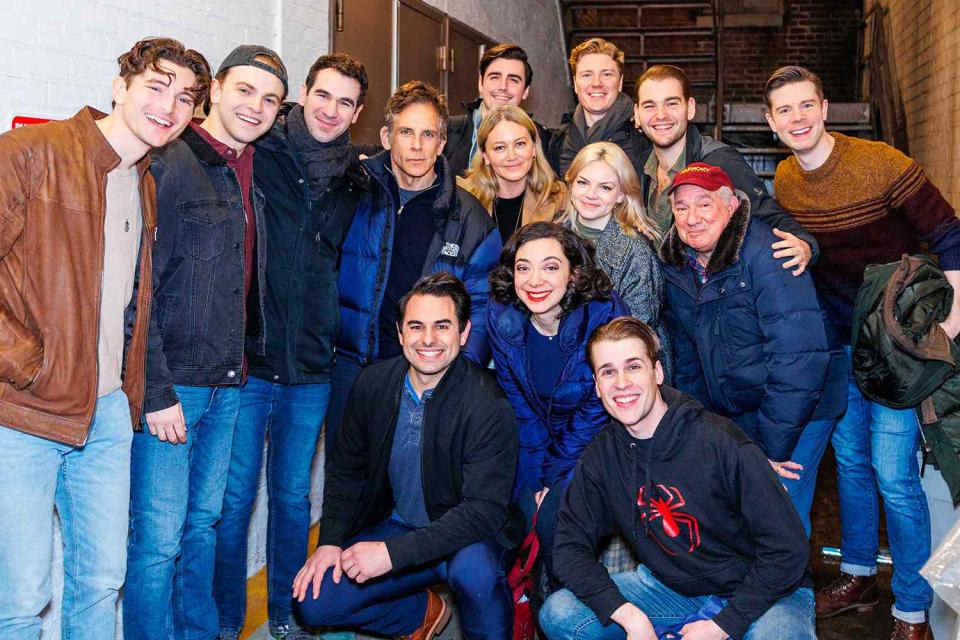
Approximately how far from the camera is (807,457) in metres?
3.11

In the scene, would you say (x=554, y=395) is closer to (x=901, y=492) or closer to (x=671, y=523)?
(x=671, y=523)

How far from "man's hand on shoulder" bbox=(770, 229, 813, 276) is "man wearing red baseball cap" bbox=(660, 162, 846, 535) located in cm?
3

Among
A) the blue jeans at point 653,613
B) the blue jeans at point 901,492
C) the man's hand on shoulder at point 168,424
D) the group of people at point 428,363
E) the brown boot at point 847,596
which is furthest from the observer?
the brown boot at point 847,596

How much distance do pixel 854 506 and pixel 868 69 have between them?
663cm

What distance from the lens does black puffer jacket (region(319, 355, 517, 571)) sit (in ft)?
9.21

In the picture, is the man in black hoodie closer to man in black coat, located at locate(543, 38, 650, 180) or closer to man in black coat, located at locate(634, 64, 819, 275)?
man in black coat, located at locate(634, 64, 819, 275)

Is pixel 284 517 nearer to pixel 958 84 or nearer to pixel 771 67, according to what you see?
pixel 958 84

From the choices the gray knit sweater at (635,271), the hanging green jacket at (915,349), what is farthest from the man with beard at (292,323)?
the hanging green jacket at (915,349)

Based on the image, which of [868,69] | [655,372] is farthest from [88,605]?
[868,69]

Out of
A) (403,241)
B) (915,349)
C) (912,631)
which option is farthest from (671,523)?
(403,241)

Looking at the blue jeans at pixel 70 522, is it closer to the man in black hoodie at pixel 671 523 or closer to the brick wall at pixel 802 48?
the man in black hoodie at pixel 671 523

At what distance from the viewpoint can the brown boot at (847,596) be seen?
3389mm

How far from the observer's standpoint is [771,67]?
10164mm

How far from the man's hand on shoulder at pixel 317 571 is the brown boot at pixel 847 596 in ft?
6.11
